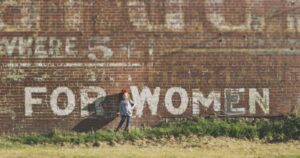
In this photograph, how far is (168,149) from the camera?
13812 mm

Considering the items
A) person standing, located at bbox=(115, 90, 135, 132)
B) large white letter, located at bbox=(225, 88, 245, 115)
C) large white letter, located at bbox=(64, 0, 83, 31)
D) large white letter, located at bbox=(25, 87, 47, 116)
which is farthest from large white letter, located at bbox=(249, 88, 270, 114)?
large white letter, located at bbox=(25, 87, 47, 116)

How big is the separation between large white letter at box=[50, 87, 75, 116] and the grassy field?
106cm

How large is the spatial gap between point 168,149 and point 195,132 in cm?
150

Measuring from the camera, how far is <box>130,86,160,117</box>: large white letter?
15.4m

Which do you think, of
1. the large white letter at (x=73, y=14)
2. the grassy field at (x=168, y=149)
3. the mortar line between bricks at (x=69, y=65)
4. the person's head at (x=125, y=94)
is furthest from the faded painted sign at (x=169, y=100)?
the large white letter at (x=73, y=14)

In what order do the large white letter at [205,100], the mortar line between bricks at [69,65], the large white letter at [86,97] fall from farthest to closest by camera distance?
the large white letter at [205,100] < the large white letter at [86,97] < the mortar line between bricks at [69,65]

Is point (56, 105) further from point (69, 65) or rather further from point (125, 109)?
point (125, 109)

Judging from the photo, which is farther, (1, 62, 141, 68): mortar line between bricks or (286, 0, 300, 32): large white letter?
(286, 0, 300, 32): large white letter

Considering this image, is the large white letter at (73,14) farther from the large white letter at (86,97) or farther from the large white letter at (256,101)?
the large white letter at (256,101)

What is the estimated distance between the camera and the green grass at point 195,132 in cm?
1470

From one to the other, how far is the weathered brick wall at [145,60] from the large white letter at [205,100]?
0.09 ft

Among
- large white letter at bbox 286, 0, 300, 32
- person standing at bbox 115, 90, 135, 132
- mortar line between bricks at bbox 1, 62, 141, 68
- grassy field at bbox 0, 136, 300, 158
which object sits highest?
large white letter at bbox 286, 0, 300, 32

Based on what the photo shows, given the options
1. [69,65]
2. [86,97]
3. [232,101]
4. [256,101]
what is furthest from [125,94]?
[256,101]

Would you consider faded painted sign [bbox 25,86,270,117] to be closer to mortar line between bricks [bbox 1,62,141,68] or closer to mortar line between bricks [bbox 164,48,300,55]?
mortar line between bricks [bbox 1,62,141,68]
